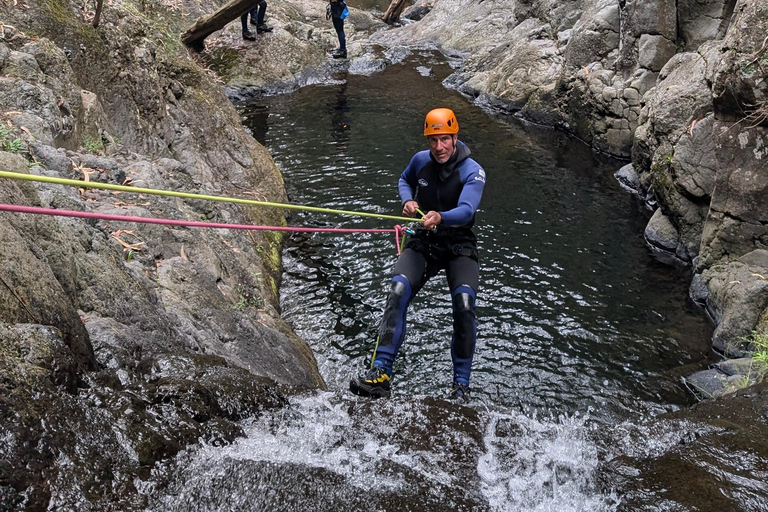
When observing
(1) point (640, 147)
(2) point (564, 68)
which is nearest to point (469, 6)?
(2) point (564, 68)

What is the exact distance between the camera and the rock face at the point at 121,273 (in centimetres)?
281

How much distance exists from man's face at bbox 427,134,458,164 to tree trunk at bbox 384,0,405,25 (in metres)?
28.3

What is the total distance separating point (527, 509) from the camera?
340cm

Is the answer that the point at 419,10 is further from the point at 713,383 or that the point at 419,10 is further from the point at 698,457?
the point at 698,457

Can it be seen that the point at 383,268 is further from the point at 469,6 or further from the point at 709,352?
the point at 469,6

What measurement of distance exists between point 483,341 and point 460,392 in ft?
6.62

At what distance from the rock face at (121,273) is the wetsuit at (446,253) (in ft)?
3.82

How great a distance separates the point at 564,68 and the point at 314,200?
9306mm

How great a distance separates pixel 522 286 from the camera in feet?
29.1

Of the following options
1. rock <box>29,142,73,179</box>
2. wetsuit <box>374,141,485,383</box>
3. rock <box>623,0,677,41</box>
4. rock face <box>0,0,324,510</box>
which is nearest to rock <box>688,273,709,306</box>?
wetsuit <box>374,141,485,383</box>

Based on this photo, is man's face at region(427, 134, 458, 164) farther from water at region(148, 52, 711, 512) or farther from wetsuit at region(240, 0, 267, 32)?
wetsuit at region(240, 0, 267, 32)

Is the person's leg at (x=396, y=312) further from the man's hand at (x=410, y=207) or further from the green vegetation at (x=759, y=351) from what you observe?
the green vegetation at (x=759, y=351)

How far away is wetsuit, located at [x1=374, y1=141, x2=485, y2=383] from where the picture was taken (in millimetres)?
5684

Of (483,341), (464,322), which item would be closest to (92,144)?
(464,322)
